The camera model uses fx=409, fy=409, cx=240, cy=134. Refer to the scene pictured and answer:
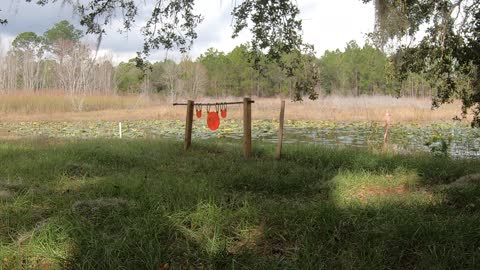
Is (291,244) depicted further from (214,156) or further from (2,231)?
(214,156)

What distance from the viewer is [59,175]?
5211mm

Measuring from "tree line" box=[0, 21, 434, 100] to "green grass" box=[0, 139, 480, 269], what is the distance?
4.87 meters

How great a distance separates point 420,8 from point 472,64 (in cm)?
115

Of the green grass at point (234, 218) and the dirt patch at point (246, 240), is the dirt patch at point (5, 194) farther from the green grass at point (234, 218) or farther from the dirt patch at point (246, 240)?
the dirt patch at point (246, 240)

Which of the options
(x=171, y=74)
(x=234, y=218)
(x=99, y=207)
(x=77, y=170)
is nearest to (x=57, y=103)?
(x=171, y=74)

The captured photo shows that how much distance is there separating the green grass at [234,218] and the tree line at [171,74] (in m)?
4.87

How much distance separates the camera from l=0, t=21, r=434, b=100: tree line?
24219mm

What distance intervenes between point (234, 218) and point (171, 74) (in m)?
29.6

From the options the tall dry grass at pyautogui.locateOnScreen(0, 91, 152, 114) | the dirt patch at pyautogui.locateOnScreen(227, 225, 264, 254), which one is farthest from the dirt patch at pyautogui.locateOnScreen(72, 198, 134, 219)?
the tall dry grass at pyautogui.locateOnScreen(0, 91, 152, 114)

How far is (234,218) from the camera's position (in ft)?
11.4

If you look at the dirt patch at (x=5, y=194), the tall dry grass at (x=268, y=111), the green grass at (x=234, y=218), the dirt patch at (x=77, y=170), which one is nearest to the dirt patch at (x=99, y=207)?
the green grass at (x=234, y=218)

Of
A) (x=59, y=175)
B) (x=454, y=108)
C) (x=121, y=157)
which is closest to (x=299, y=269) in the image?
(x=59, y=175)

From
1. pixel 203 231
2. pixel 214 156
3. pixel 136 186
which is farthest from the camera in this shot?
pixel 214 156

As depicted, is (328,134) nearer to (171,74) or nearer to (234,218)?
(234,218)
